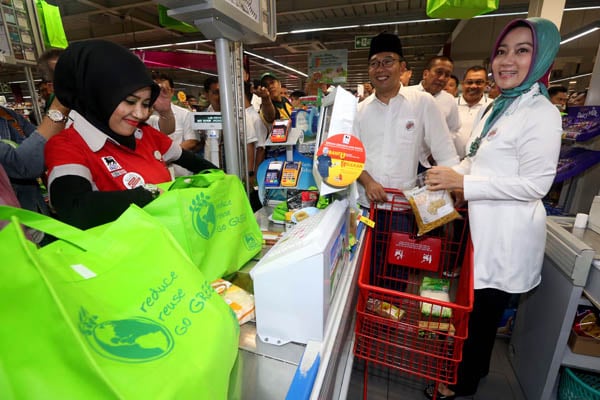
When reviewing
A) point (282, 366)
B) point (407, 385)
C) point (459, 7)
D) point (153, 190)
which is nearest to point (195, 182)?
point (153, 190)

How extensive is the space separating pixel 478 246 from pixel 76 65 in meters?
1.88

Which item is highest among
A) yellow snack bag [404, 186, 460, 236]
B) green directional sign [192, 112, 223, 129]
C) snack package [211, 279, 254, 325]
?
green directional sign [192, 112, 223, 129]

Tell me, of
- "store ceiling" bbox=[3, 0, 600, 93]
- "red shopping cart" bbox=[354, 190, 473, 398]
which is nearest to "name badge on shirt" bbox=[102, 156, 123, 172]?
"red shopping cart" bbox=[354, 190, 473, 398]

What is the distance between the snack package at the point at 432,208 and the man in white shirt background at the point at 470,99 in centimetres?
208

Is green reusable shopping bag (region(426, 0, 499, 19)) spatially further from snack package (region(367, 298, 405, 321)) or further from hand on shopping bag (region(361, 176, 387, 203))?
snack package (region(367, 298, 405, 321))

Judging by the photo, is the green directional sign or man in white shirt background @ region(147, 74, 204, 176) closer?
the green directional sign

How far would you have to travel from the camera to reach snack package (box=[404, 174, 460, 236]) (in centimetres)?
149

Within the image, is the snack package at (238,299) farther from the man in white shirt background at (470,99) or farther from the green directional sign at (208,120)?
the man in white shirt background at (470,99)

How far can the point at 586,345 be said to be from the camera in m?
1.54

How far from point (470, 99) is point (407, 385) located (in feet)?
10.5

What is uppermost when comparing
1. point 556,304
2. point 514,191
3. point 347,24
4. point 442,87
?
point 347,24

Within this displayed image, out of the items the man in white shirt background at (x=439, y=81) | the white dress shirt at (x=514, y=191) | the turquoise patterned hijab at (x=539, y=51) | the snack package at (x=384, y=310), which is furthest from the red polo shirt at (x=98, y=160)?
the man in white shirt background at (x=439, y=81)

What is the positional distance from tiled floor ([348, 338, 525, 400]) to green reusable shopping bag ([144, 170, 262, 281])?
54.1 inches

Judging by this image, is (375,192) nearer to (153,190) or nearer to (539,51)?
(539,51)
